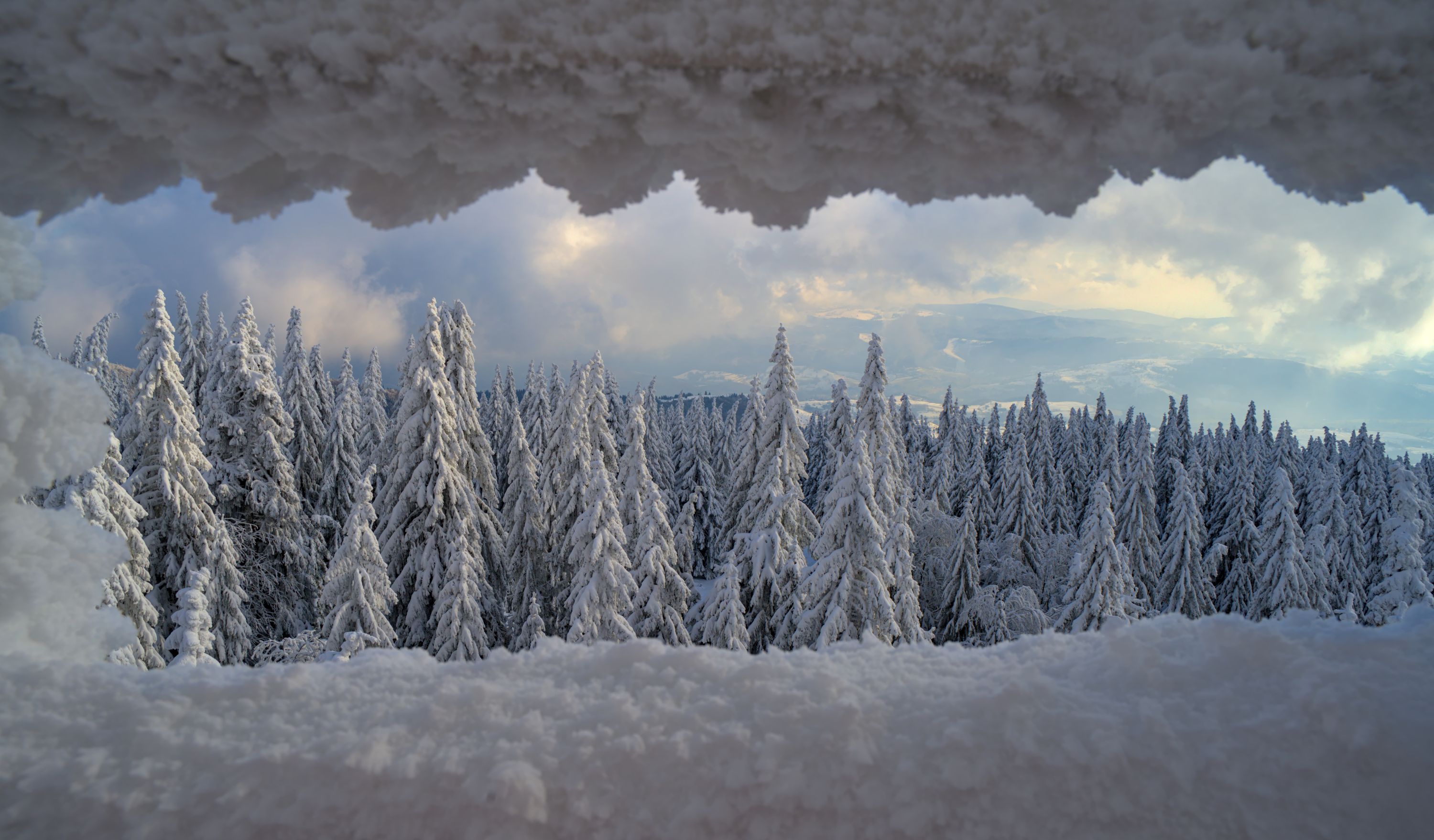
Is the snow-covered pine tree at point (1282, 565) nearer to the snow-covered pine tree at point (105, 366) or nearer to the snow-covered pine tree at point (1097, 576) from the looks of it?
the snow-covered pine tree at point (1097, 576)

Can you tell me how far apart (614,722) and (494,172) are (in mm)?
1613

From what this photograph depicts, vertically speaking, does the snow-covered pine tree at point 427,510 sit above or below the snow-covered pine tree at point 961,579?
above

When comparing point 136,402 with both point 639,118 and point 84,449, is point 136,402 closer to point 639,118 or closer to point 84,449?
point 84,449

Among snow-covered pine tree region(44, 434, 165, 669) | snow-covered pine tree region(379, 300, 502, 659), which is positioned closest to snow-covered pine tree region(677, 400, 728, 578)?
snow-covered pine tree region(379, 300, 502, 659)

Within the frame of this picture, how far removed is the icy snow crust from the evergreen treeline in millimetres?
6595

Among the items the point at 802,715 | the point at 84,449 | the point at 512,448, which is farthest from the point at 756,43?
the point at 512,448

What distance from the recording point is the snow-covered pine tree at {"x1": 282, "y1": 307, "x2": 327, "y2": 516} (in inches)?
977

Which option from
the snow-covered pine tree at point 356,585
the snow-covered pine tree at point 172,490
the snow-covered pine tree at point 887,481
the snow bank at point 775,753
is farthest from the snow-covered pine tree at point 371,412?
the snow bank at point 775,753

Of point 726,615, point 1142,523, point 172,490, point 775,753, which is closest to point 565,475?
point 726,615

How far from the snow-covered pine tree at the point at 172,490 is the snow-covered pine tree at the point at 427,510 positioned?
11.5 ft

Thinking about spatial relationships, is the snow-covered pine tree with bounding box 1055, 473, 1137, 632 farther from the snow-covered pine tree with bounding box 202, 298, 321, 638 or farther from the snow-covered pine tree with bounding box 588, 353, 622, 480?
the snow-covered pine tree with bounding box 202, 298, 321, 638

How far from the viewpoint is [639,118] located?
1856 millimetres

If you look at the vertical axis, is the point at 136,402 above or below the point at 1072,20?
below

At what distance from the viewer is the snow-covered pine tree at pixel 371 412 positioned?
103ft
